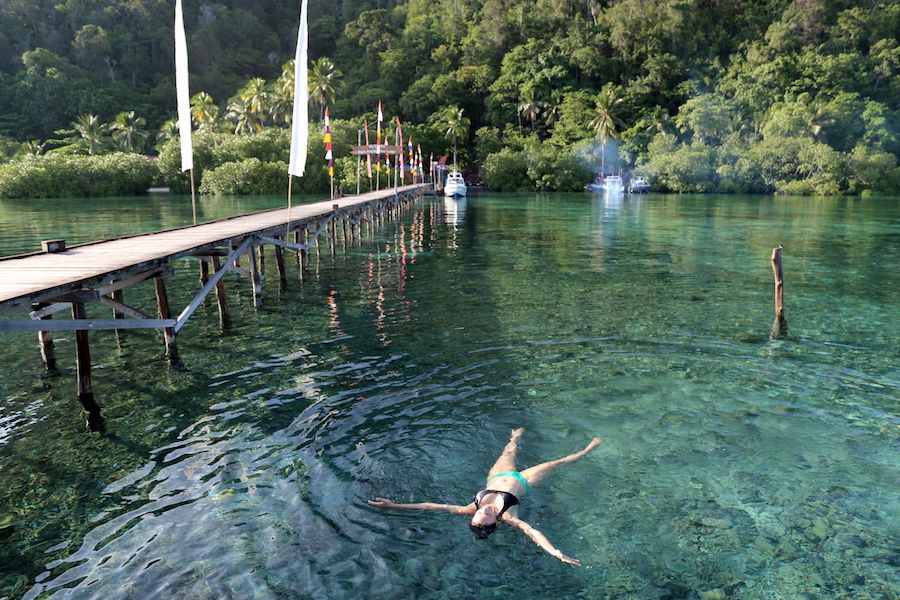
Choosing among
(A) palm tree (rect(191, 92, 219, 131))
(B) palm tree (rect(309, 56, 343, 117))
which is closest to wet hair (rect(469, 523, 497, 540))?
(B) palm tree (rect(309, 56, 343, 117))

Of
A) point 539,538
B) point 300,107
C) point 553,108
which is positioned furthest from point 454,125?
point 539,538

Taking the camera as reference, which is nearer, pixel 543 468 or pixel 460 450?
pixel 543 468

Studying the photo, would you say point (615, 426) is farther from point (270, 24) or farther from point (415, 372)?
point (270, 24)

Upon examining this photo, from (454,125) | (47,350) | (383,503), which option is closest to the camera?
(383,503)

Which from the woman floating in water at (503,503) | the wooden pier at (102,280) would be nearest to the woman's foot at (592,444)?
the woman floating in water at (503,503)

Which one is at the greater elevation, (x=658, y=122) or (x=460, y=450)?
(x=658, y=122)

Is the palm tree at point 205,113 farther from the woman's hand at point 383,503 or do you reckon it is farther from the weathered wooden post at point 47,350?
the woman's hand at point 383,503

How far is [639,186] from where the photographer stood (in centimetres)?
8794

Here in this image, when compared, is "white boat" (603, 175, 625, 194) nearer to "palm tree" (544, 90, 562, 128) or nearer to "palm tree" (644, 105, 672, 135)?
"palm tree" (644, 105, 672, 135)

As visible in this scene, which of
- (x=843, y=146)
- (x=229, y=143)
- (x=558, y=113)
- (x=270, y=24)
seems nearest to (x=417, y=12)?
(x=270, y=24)

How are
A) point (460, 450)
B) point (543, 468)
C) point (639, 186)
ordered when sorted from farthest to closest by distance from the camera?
point (639, 186) → point (460, 450) → point (543, 468)

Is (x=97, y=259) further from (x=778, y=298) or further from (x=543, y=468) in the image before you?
(x=778, y=298)

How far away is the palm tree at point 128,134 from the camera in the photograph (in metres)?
93.0

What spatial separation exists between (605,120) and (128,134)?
6903cm
